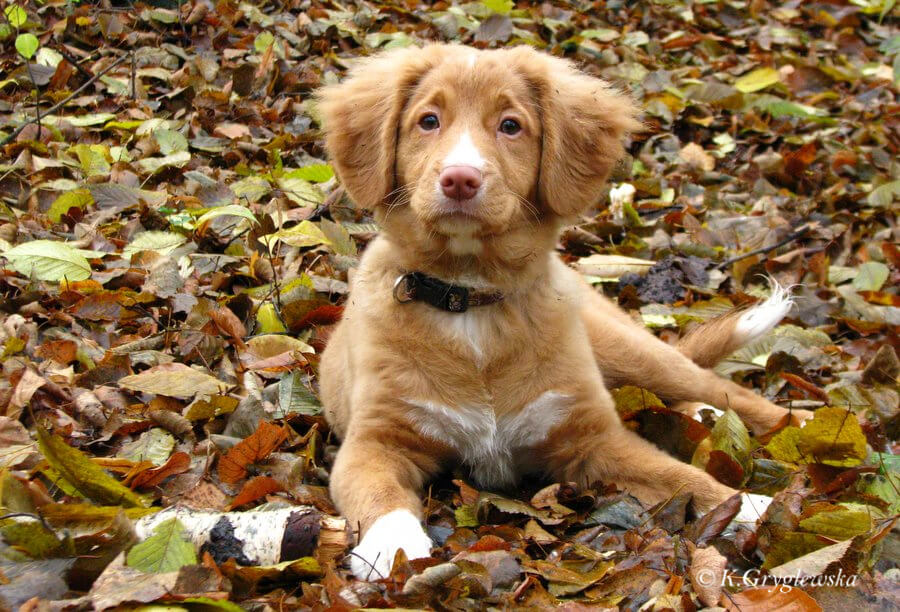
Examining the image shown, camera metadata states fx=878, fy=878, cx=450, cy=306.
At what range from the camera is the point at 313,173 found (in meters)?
5.11

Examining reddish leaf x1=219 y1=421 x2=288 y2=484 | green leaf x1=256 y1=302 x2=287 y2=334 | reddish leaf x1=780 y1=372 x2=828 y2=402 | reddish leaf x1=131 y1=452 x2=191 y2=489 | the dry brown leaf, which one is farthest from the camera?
green leaf x1=256 y1=302 x2=287 y2=334

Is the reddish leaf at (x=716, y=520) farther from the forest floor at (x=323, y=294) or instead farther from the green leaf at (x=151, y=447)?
the green leaf at (x=151, y=447)

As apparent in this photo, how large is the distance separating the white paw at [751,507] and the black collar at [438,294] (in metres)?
1.12

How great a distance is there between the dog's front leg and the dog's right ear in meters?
0.91

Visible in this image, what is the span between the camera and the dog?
120 inches

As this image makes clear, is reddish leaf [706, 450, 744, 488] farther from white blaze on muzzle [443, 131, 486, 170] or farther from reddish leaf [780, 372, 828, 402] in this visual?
white blaze on muzzle [443, 131, 486, 170]

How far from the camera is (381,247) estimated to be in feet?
11.7

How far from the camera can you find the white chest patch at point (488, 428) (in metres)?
3.13

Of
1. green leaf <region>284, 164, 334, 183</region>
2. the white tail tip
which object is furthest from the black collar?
green leaf <region>284, 164, 334, 183</region>

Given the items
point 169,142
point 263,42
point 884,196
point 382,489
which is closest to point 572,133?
point 382,489

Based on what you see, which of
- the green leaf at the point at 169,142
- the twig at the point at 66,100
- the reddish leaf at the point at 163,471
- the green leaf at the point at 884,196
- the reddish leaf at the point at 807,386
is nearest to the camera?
the reddish leaf at the point at 163,471

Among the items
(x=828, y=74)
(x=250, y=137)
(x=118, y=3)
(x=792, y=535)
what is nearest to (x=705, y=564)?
(x=792, y=535)

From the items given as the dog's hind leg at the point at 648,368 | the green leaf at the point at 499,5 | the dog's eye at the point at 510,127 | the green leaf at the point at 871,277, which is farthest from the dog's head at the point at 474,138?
the green leaf at the point at 499,5

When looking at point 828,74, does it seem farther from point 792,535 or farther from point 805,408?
point 792,535
